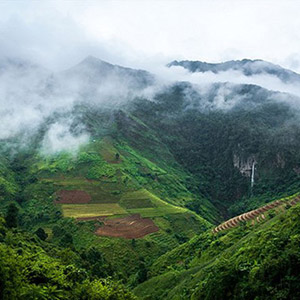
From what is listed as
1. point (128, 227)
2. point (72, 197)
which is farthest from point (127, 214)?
point (72, 197)

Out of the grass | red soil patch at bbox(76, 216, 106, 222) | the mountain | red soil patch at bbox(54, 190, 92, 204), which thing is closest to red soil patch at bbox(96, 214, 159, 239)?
the mountain

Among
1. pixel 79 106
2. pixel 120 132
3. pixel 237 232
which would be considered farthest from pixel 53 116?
pixel 237 232

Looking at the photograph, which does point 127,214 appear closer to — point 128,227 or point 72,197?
point 128,227

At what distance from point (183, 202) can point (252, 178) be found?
7481 cm

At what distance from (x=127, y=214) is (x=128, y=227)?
29.2ft

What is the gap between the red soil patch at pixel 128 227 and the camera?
85.2 meters

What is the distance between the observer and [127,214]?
98.6m

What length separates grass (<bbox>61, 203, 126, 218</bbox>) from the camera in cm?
9557

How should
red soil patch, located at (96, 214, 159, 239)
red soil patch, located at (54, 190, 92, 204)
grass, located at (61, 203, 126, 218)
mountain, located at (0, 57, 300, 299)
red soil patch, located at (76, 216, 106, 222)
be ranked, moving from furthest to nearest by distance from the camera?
1. red soil patch, located at (54, 190, 92, 204)
2. grass, located at (61, 203, 126, 218)
3. red soil patch, located at (76, 216, 106, 222)
4. red soil patch, located at (96, 214, 159, 239)
5. mountain, located at (0, 57, 300, 299)

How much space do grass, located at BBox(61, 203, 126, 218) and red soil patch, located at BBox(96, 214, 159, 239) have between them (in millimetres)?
5224

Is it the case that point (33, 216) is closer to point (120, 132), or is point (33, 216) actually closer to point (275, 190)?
point (120, 132)

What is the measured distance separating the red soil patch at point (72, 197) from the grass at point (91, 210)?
2768 mm

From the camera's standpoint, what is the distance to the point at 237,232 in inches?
2165

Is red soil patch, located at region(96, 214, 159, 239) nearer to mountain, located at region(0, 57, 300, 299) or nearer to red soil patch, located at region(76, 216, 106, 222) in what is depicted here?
mountain, located at region(0, 57, 300, 299)
